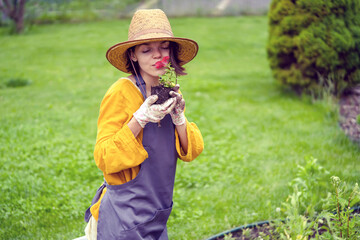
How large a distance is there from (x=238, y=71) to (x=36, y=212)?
22.2ft

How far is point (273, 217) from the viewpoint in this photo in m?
3.42

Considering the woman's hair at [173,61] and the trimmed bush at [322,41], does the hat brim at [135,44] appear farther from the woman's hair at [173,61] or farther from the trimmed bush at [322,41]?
the trimmed bush at [322,41]

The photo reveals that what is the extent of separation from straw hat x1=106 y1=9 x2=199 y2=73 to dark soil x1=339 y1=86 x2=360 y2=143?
3.24 m

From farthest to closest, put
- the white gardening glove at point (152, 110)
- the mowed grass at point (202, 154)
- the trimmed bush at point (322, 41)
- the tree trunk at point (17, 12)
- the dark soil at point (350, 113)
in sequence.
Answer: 1. the tree trunk at point (17, 12)
2. the trimmed bush at point (322, 41)
3. the dark soil at point (350, 113)
4. the mowed grass at point (202, 154)
5. the white gardening glove at point (152, 110)

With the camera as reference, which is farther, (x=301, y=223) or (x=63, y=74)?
(x=63, y=74)

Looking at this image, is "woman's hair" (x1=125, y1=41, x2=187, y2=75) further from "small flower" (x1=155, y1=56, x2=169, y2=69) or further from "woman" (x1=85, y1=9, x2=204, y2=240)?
"small flower" (x1=155, y1=56, x2=169, y2=69)

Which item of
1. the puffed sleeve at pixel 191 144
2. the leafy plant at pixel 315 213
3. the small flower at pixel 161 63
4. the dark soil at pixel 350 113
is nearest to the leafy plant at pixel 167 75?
the small flower at pixel 161 63

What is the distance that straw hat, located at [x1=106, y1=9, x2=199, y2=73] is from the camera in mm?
2112

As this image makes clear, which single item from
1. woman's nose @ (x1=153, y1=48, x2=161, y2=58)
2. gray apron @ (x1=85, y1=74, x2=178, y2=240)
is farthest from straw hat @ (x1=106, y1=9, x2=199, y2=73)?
gray apron @ (x1=85, y1=74, x2=178, y2=240)

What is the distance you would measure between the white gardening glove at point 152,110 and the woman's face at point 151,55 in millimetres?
242

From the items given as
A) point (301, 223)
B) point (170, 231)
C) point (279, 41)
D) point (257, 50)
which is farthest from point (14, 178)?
point (257, 50)

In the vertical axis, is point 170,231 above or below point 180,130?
below

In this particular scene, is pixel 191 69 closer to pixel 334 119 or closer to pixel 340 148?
pixel 334 119

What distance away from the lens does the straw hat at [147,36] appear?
211 centimetres
